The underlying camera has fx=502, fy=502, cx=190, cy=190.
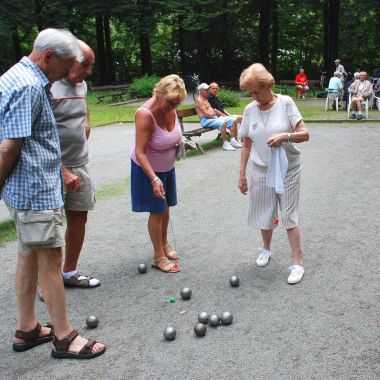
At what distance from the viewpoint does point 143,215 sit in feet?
21.8

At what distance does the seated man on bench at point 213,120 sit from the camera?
11234mm

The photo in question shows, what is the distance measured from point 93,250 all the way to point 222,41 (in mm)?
32464

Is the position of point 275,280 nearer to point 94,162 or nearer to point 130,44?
point 94,162

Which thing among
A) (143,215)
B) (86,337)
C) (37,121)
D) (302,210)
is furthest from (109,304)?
(302,210)

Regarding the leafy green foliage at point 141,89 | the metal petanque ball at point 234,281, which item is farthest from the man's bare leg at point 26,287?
the leafy green foliage at point 141,89

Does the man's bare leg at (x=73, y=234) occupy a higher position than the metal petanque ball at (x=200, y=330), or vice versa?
the man's bare leg at (x=73, y=234)

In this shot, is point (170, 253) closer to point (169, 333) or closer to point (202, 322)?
point (202, 322)

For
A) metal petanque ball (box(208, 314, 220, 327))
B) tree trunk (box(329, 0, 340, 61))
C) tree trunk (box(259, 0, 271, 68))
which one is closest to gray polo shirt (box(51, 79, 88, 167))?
metal petanque ball (box(208, 314, 220, 327))

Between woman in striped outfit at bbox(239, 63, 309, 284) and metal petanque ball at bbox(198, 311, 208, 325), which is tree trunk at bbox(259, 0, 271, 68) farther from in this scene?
metal petanque ball at bbox(198, 311, 208, 325)

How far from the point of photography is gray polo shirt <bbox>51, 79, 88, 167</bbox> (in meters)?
3.90

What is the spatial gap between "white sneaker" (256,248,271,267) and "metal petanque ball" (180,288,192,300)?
93 centimetres

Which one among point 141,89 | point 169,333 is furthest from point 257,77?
point 141,89

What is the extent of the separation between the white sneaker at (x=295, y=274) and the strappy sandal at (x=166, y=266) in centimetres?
107

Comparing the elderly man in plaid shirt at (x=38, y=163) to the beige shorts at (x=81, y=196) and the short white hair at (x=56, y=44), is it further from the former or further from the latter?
the beige shorts at (x=81, y=196)
